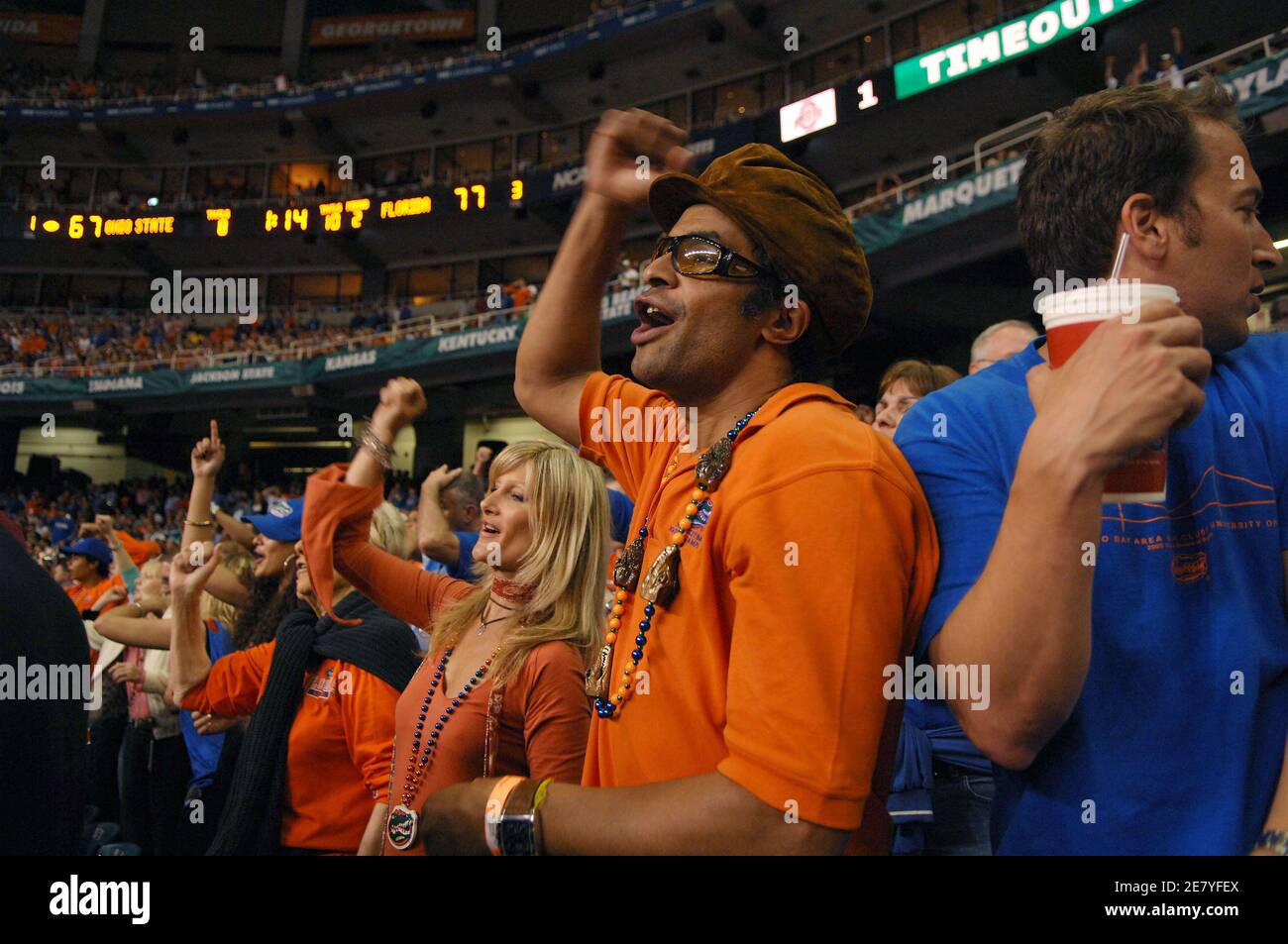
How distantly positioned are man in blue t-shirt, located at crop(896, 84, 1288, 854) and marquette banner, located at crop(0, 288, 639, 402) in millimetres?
15683

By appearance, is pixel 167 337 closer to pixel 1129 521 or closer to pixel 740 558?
pixel 740 558

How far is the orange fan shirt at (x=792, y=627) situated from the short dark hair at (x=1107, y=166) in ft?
1.21

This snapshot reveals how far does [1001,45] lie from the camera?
592 inches

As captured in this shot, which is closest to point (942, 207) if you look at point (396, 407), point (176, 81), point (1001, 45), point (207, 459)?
point (1001, 45)

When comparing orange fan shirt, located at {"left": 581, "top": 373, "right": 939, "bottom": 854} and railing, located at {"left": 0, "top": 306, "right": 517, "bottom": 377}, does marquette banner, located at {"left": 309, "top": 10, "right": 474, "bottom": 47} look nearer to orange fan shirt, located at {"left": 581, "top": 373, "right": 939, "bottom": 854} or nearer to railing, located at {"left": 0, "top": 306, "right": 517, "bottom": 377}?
railing, located at {"left": 0, "top": 306, "right": 517, "bottom": 377}

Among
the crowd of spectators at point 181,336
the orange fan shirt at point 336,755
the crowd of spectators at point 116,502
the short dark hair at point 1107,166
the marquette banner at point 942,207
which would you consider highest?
the crowd of spectators at point 181,336

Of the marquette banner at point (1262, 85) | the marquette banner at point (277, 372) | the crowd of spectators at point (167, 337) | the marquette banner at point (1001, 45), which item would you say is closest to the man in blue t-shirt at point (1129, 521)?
the marquette banner at point (1262, 85)

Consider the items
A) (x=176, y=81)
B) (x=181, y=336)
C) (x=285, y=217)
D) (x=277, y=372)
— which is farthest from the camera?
(x=176, y=81)

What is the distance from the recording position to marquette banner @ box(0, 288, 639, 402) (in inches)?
723

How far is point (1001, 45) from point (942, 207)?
5.41 meters

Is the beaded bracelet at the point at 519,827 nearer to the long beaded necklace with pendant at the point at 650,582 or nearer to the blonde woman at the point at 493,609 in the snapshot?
the long beaded necklace with pendant at the point at 650,582

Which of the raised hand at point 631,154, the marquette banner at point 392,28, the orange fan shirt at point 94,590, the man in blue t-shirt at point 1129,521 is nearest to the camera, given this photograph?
the man in blue t-shirt at point 1129,521

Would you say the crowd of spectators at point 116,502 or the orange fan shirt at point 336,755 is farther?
the crowd of spectators at point 116,502

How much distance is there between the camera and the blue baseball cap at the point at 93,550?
6887 millimetres
